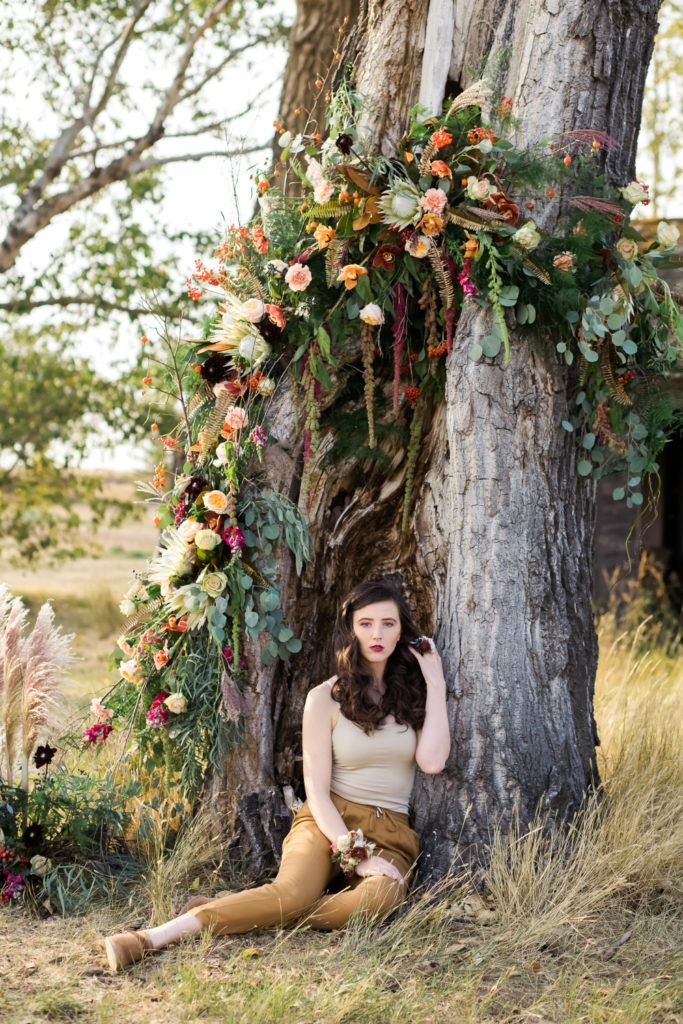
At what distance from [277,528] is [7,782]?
1645mm

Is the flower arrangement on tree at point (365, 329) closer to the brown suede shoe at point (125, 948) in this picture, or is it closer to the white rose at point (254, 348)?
the white rose at point (254, 348)

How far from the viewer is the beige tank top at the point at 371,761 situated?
3836 millimetres

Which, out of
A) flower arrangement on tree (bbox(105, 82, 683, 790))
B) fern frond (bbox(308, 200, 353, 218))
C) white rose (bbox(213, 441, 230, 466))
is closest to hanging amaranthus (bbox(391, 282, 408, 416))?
flower arrangement on tree (bbox(105, 82, 683, 790))

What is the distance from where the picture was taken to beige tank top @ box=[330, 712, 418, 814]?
12.6 ft

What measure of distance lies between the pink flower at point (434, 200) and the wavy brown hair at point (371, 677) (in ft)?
5.04

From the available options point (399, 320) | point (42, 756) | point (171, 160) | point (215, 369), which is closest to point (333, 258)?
point (399, 320)

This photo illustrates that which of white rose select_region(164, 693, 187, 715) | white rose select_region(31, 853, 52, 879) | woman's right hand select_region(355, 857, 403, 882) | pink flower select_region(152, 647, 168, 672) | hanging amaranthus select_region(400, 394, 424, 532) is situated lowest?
white rose select_region(31, 853, 52, 879)

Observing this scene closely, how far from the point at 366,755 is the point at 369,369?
1591 mm

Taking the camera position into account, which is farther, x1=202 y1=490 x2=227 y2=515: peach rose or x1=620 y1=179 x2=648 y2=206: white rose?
x1=202 y1=490 x2=227 y2=515: peach rose

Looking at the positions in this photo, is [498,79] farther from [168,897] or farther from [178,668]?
[168,897]

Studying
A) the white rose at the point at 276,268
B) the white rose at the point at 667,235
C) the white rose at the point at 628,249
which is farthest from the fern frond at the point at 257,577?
the white rose at the point at 667,235

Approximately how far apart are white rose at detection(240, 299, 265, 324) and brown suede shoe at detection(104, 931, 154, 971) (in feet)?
Answer: 7.96

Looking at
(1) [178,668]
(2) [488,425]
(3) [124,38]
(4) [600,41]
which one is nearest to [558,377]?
(2) [488,425]

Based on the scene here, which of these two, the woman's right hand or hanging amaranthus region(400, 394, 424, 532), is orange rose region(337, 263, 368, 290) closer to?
hanging amaranthus region(400, 394, 424, 532)
